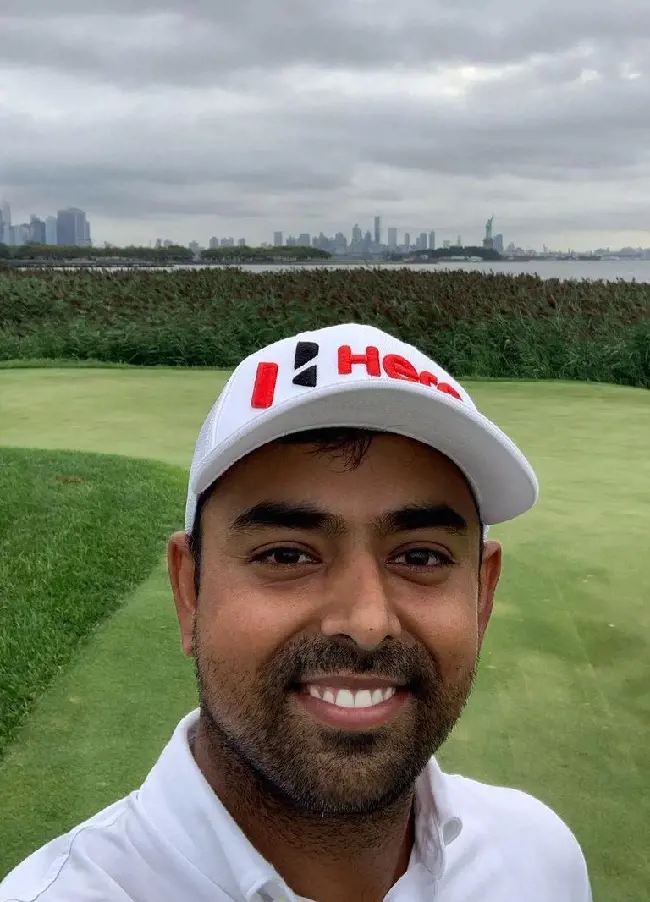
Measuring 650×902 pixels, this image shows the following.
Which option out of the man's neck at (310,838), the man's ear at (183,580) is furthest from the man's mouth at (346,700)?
the man's ear at (183,580)

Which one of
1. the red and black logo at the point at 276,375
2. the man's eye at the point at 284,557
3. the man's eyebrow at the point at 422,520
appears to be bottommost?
the man's eye at the point at 284,557

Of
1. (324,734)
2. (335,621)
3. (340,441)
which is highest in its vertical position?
(340,441)

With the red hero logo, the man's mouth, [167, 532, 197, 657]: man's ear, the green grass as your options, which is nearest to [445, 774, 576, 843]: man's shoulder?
the man's mouth

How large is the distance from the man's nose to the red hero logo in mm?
221

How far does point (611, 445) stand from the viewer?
5.73 meters

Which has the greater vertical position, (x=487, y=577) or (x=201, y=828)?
(x=487, y=577)

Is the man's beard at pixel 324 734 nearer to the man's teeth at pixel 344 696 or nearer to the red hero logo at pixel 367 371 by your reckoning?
the man's teeth at pixel 344 696

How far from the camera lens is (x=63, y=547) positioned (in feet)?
12.7

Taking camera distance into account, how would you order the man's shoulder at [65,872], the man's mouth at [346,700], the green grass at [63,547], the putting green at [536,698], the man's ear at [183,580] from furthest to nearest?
1. the green grass at [63,547]
2. the putting green at [536,698]
3. the man's ear at [183,580]
4. the man's mouth at [346,700]
5. the man's shoulder at [65,872]

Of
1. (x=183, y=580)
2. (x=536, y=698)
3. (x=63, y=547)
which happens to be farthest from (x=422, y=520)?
(x=63, y=547)

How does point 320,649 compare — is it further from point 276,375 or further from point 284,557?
point 276,375

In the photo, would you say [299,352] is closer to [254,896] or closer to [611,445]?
[254,896]

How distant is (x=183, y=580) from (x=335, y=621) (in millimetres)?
324

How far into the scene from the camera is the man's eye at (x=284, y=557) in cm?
117
